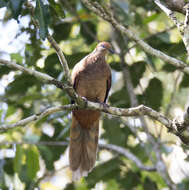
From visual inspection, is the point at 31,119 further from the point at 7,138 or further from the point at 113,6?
the point at 113,6

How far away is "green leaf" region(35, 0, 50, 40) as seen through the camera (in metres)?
3.34

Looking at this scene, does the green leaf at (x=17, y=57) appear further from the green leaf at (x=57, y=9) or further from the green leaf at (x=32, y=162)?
the green leaf at (x=32, y=162)

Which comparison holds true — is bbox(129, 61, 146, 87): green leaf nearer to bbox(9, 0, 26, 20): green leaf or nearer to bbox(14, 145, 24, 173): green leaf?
bbox(14, 145, 24, 173): green leaf

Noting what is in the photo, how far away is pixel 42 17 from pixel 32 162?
7.41 ft

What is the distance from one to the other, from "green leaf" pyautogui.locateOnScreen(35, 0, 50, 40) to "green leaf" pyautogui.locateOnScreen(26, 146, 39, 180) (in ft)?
7.20

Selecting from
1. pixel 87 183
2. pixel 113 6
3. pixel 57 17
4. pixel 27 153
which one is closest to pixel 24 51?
pixel 57 17

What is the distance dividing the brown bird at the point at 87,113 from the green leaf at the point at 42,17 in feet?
5.41

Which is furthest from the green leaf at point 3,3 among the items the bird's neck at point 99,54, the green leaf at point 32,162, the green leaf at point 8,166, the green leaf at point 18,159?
the green leaf at point 8,166

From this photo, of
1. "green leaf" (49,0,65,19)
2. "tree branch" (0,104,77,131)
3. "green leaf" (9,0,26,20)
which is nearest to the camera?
"green leaf" (9,0,26,20)

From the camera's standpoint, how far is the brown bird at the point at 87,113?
200 inches

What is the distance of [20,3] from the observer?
3.27m

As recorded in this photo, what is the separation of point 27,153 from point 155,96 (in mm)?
1959

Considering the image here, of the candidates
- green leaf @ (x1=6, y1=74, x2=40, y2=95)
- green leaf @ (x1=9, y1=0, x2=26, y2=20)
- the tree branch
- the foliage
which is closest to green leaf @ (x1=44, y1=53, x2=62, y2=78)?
the foliage

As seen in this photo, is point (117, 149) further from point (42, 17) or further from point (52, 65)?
point (42, 17)
